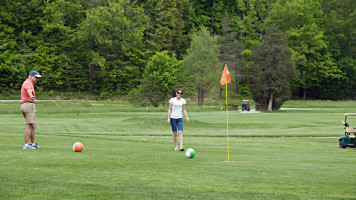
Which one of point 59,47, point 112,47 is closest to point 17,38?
point 59,47

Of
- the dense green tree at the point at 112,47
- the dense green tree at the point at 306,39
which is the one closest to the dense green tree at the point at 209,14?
the dense green tree at the point at 306,39

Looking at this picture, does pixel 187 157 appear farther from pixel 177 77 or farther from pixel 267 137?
pixel 177 77

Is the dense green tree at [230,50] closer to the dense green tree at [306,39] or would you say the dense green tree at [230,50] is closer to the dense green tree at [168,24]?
the dense green tree at [168,24]

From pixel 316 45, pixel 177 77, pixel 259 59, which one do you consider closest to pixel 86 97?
pixel 177 77

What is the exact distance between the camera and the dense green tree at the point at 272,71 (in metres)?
A: 73.2

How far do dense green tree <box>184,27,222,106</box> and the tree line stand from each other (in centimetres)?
17

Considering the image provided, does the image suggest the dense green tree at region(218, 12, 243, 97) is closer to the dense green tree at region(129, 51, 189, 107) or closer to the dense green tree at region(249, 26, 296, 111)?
the dense green tree at region(129, 51, 189, 107)

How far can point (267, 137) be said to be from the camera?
30.6m

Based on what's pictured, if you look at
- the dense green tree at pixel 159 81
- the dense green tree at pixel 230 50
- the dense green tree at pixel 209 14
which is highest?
the dense green tree at pixel 209 14

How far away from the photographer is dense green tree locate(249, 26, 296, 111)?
7319 cm

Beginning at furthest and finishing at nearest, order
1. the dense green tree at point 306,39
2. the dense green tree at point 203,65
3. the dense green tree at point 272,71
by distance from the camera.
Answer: the dense green tree at point 306,39
the dense green tree at point 203,65
the dense green tree at point 272,71

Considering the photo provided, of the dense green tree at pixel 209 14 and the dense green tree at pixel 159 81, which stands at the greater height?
the dense green tree at pixel 209 14

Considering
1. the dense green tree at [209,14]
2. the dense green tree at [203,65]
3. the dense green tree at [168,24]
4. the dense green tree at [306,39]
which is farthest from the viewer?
the dense green tree at [209,14]

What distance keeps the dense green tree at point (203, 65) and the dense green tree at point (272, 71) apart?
9.72 m
